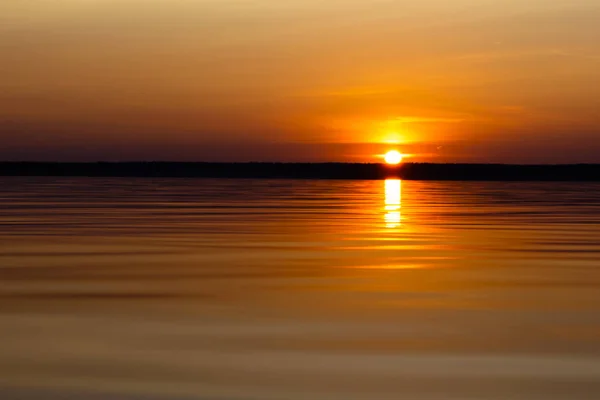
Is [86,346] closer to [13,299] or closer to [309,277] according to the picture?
[13,299]

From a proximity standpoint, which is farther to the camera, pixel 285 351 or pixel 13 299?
pixel 13 299

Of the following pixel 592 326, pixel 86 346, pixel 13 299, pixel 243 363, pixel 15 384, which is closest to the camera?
pixel 15 384

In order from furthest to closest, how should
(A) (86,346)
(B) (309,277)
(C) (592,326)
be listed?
(B) (309,277) → (C) (592,326) → (A) (86,346)

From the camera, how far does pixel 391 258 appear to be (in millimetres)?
17656

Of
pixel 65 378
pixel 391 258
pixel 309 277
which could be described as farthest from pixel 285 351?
pixel 391 258

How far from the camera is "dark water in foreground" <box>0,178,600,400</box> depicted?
8172 millimetres

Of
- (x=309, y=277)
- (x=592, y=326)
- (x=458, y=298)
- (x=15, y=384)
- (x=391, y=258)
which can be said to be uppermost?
(x=391, y=258)

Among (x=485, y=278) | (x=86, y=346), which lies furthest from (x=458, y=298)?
(x=86, y=346)

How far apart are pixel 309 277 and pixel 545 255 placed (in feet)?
18.0

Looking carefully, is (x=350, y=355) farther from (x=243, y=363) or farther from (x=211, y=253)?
(x=211, y=253)

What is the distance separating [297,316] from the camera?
11273mm

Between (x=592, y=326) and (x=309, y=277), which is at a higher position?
(x=309, y=277)

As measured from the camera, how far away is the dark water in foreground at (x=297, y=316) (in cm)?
817

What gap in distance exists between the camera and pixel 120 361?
29.0 feet
